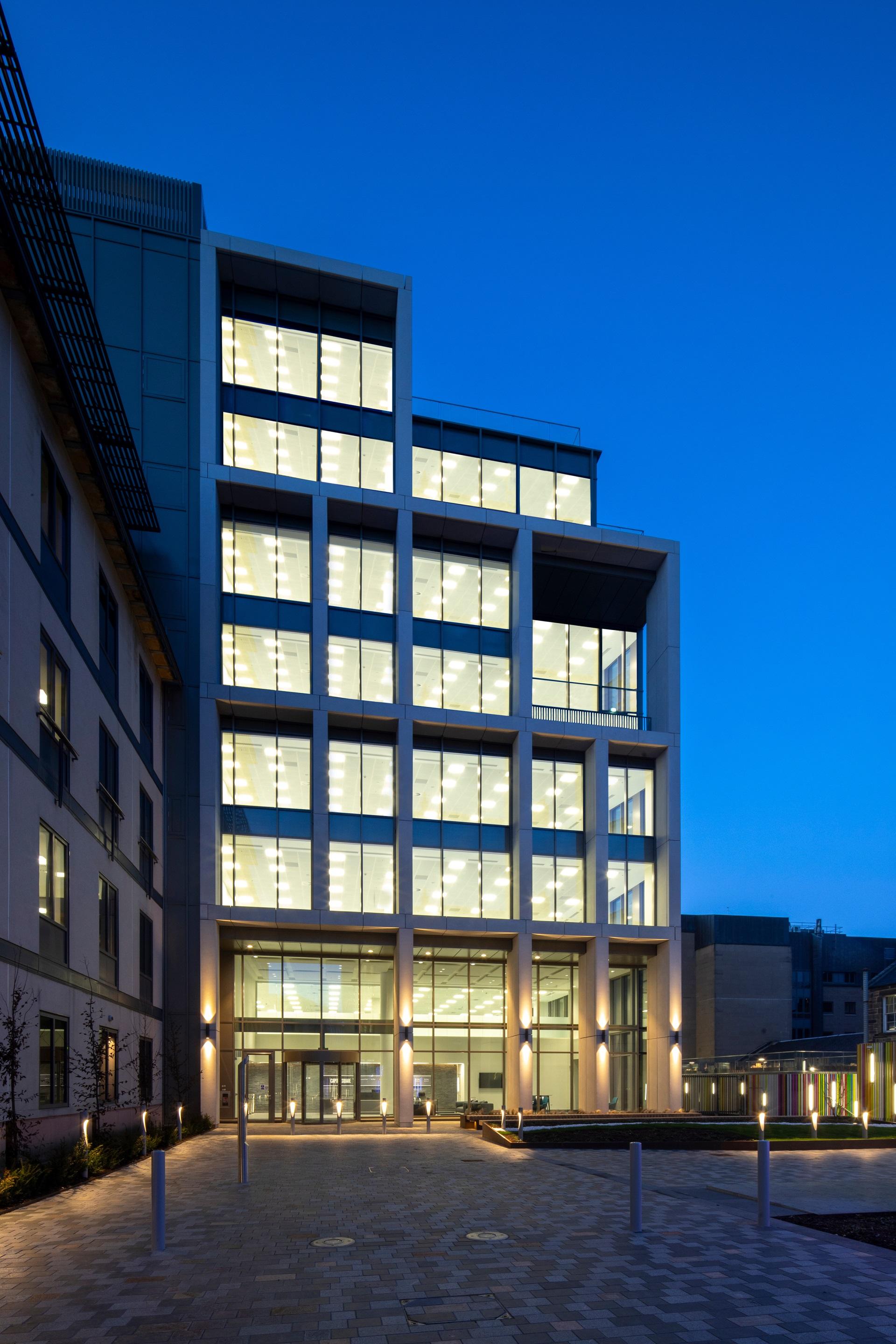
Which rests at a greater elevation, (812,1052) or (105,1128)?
(105,1128)

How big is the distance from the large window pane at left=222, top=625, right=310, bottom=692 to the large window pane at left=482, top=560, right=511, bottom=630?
8.18m

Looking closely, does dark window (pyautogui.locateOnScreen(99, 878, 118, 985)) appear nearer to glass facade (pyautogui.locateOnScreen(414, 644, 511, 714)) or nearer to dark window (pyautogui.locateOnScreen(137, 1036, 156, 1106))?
dark window (pyautogui.locateOnScreen(137, 1036, 156, 1106))

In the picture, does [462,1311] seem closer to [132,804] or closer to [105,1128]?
[105,1128]

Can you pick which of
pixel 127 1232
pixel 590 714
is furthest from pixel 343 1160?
pixel 590 714

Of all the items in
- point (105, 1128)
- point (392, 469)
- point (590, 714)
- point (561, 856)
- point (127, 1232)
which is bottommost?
point (105, 1128)

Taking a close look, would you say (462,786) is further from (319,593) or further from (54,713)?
(54,713)

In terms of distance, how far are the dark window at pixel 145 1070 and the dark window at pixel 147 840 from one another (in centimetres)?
465

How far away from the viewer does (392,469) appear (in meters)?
42.8

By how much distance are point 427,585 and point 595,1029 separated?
1952 centimetres

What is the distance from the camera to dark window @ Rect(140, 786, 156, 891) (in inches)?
1252

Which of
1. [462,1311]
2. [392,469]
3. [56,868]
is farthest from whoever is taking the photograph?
[392,469]

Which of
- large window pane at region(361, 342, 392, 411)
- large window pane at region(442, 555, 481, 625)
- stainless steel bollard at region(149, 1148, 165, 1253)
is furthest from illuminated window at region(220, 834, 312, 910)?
stainless steel bollard at region(149, 1148, 165, 1253)

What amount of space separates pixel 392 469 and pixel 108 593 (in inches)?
720

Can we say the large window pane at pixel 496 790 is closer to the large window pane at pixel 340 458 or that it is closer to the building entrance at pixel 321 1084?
the building entrance at pixel 321 1084
